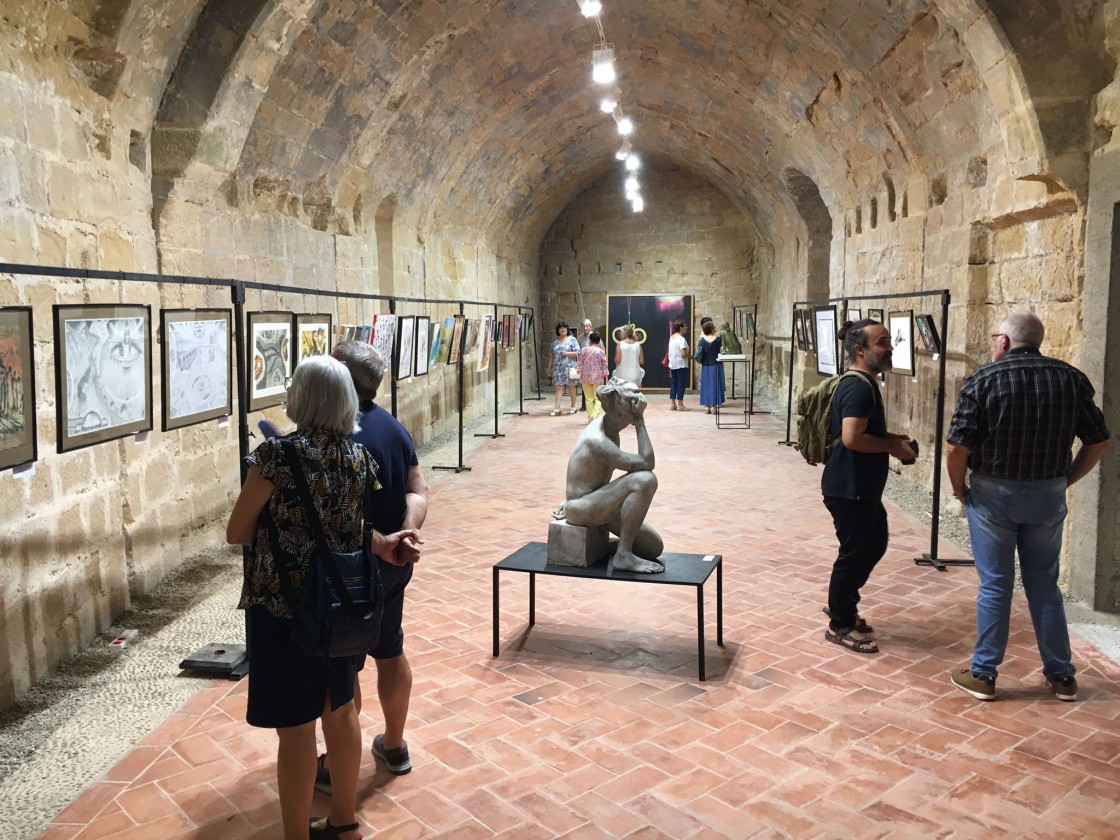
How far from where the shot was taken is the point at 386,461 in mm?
3158

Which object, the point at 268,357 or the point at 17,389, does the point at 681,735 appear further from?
the point at 268,357

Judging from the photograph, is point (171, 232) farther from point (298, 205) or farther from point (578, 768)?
point (578, 768)

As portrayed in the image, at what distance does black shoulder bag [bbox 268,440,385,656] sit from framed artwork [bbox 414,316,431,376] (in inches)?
239

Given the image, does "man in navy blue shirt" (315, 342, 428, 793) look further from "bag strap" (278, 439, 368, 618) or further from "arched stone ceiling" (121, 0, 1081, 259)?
"arched stone ceiling" (121, 0, 1081, 259)

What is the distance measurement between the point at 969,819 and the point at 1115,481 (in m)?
2.92

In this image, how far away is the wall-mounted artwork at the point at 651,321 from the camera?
2045 centimetres

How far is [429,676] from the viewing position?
14.5ft

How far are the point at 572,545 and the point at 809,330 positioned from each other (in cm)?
641

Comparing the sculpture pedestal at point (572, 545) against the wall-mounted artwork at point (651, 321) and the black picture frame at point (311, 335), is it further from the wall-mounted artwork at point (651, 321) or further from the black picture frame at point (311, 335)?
the wall-mounted artwork at point (651, 321)

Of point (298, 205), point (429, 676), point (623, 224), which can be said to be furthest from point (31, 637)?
point (623, 224)

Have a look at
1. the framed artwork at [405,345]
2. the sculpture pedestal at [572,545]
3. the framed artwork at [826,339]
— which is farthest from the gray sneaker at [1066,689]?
the framed artwork at [405,345]

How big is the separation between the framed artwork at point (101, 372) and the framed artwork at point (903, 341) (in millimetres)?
5476

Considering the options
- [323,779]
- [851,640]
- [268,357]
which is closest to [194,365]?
[268,357]

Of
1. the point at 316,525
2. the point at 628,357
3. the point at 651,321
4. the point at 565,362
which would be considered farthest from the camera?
the point at 651,321
